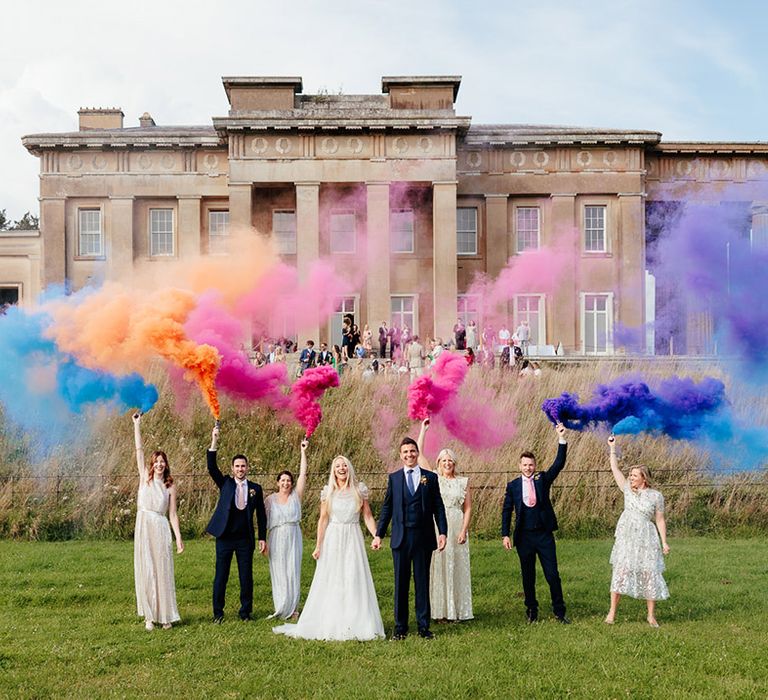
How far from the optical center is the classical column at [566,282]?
49.7 meters

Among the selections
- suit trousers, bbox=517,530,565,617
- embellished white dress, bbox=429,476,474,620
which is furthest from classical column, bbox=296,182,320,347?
suit trousers, bbox=517,530,565,617

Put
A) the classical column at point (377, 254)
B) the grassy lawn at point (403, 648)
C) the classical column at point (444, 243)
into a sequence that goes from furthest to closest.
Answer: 1. the classical column at point (377, 254)
2. the classical column at point (444, 243)
3. the grassy lawn at point (403, 648)

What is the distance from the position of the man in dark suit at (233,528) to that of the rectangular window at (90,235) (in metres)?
40.1

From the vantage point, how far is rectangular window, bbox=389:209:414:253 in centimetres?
5150

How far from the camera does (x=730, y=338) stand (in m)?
19.7

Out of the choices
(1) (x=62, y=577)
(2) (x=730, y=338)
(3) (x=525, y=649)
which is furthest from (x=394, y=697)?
(2) (x=730, y=338)

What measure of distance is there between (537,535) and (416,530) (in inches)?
69.8

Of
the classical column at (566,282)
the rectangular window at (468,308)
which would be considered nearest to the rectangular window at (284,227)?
the rectangular window at (468,308)

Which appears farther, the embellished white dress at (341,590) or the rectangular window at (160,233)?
the rectangular window at (160,233)

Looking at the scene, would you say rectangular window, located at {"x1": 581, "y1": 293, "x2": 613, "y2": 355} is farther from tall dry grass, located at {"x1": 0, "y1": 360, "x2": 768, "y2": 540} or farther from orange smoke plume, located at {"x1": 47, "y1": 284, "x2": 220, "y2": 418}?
orange smoke plume, located at {"x1": 47, "y1": 284, "x2": 220, "y2": 418}

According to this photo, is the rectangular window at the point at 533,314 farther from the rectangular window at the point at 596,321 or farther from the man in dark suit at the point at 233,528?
the man in dark suit at the point at 233,528

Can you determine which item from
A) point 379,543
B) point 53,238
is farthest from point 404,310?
point 379,543

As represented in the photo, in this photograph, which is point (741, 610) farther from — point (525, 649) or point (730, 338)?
point (730, 338)

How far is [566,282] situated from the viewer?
50688mm
